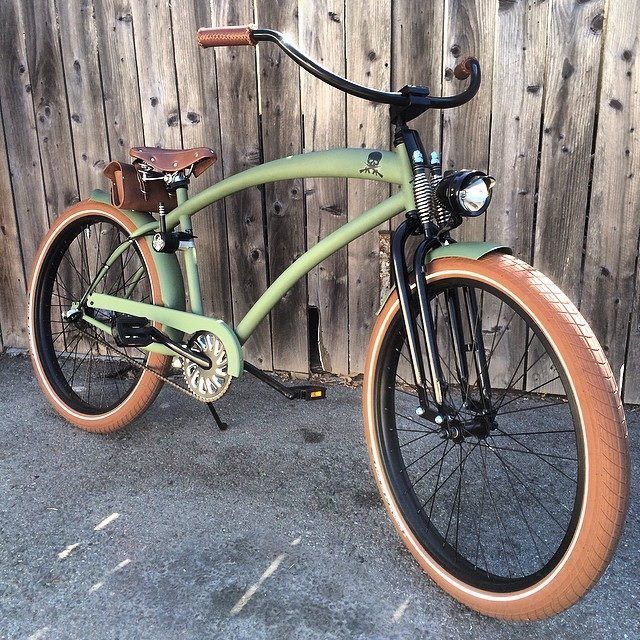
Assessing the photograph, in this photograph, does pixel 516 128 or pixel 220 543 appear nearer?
pixel 220 543

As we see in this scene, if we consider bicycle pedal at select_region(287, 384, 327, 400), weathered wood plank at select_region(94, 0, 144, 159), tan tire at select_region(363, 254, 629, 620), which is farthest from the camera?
weathered wood plank at select_region(94, 0, 144, 159)

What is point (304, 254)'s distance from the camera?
195 centimetres

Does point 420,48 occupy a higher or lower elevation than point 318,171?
higher

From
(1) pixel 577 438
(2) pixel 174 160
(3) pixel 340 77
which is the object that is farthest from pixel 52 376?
(1) pixel 577 438

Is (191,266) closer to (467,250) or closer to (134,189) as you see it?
(134,189)

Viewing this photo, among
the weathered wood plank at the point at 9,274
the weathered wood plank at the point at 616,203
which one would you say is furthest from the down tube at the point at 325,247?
the weathered wood plank at the point at 9,274

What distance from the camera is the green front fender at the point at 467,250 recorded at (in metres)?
1.44

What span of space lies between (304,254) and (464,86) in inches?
41.5

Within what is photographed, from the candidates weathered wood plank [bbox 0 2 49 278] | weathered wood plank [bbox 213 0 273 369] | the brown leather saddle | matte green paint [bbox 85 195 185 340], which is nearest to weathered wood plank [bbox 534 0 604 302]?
weathered wood plank [bbox 213 0 273 369]

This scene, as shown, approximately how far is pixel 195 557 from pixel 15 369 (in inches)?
77.0

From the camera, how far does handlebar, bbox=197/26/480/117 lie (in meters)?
1.54

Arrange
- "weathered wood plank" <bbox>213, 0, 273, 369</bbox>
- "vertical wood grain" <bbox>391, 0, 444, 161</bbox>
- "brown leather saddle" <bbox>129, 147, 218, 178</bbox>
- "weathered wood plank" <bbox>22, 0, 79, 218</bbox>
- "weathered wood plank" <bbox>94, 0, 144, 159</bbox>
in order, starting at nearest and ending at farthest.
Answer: "brown leather saddle" <bbox>129, 147, 218, 178</bbox>, "vertical wood grain" <bbox>391, 0, 444, 161</bbox>, "weathered wood plank" <bbox>213, 0, 273, 369</bbox>, "weathered wood plank" <bbox>94, 0, 144, 159</bbox>, "weathered wood plank" <bbox>22, 0, 79, 218</bbox>

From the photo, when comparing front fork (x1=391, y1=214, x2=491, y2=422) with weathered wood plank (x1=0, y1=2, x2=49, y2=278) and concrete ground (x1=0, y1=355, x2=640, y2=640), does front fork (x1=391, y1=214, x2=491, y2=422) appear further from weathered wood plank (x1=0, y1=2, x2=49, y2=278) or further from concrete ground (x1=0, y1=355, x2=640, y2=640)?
weathered wood plank (x1=0, y1=2, x2=49, y2=278)

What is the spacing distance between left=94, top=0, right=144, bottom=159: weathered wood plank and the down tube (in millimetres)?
1279
